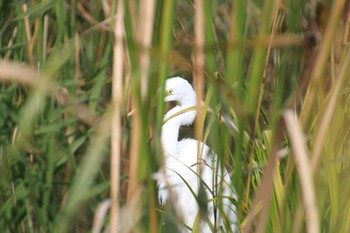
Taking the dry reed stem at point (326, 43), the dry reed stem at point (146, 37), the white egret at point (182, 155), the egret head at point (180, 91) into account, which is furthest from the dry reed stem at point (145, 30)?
the egret head at point (180, 91)

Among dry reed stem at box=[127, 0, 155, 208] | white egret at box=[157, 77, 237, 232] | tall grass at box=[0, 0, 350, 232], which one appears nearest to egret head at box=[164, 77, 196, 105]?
white egret at box=[157, 77, 237, 232]

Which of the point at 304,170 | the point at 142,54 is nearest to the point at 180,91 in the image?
the point at 142,54

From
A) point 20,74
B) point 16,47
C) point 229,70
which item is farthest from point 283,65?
point 16,47

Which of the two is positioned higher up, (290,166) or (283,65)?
(283,65)

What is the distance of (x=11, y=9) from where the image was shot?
1.92 metres

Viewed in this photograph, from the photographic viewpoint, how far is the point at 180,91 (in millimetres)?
2305

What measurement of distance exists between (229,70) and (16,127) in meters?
0.93

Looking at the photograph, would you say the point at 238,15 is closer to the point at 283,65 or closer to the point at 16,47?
the point at 283,65

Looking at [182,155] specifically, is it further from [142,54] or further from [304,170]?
[304,170]

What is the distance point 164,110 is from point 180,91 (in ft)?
4.14

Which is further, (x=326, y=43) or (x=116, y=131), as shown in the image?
(x=116, y=131)

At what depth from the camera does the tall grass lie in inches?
34.8

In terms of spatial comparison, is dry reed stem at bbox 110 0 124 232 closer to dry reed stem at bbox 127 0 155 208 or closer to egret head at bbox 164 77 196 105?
dry reed stem at bbox 127 0 155 208

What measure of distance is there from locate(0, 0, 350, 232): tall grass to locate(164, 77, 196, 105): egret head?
20 cm
